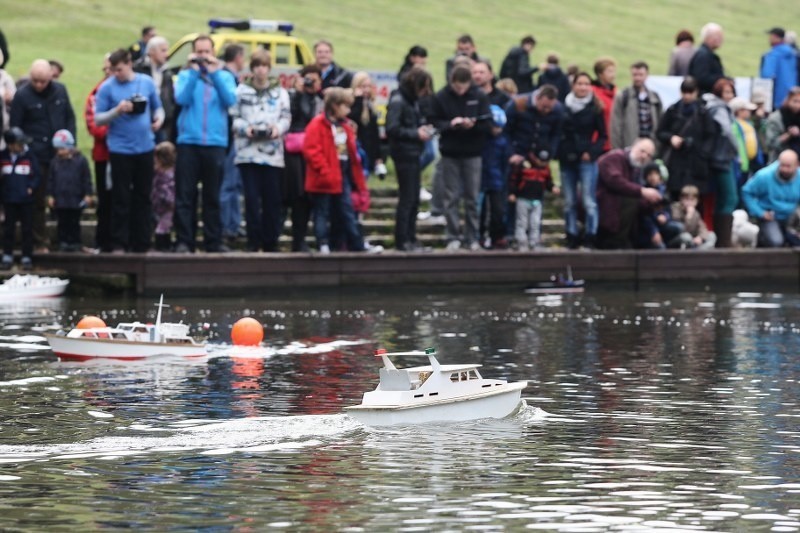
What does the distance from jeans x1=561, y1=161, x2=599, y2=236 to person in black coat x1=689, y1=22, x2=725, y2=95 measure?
4497 millimetres

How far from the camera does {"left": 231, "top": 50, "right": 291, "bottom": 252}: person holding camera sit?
27.1m

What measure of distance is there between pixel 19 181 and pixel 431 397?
1320cm

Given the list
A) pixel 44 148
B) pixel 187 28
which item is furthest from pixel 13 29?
pixel 44 148

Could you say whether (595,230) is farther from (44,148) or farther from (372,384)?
(372,384)

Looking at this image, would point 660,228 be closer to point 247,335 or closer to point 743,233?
point 743,233

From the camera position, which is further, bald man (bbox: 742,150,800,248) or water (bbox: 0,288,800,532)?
bald man (bbox: 742,150,800,248)

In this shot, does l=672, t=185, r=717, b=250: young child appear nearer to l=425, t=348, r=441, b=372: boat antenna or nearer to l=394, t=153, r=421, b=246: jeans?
l=394, t=153, r=421, b=246: jeans

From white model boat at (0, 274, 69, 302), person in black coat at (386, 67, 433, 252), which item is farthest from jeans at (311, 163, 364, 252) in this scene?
white model boat at (0, 274, 69, 302)

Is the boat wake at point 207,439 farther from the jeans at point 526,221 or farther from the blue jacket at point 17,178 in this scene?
the jeans at point 526,221

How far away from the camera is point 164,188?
2770cm

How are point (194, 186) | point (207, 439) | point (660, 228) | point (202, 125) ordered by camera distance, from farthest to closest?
point (660, 228) < point (194, 186) < point (202, 125) < point (207, 439)

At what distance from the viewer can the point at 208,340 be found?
70.0ft

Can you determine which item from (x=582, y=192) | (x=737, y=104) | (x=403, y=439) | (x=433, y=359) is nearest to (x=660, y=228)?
(x=582, y=192)

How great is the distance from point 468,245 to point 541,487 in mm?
17515
